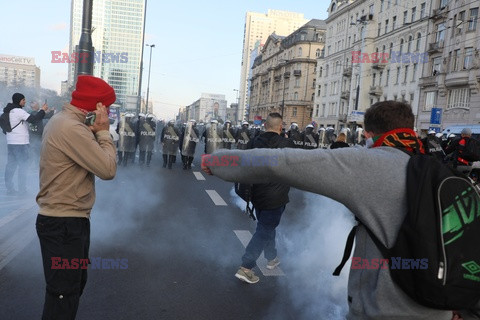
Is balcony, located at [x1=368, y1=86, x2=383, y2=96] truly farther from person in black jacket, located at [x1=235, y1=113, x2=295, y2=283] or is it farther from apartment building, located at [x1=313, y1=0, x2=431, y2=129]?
person in black jacket, located at [x1=235, y1=113, x2=295, y2=283]

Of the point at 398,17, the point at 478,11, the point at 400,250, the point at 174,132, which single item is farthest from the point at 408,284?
the point at 398,17

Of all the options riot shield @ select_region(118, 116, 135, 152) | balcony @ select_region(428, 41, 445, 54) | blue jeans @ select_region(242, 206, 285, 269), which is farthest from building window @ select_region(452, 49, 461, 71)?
blue jeans @ select_region(242, 206, 285, 269)

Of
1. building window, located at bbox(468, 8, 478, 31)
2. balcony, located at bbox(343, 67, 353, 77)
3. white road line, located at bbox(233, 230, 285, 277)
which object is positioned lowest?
white road line, located at bbox(233, 230, 285, 277)

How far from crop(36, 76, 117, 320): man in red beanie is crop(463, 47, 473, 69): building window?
1386 inches

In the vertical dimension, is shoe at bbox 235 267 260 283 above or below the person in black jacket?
below

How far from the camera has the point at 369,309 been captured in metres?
1.78

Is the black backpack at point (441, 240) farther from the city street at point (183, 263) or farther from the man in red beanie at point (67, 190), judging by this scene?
the city street at point (183, 263)

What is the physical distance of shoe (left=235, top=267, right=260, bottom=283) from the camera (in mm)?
4656

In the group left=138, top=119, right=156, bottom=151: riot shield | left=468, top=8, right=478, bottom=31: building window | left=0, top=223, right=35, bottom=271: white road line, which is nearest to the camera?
left=0, top=223, right=35, bottom=271: white road line

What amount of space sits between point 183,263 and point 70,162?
2807 millimetres

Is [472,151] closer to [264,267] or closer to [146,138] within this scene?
[264,267]

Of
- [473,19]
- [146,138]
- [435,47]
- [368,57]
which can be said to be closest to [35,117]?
[146,138]

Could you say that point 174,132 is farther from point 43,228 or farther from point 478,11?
point 478,11

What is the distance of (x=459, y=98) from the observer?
3356 cm
